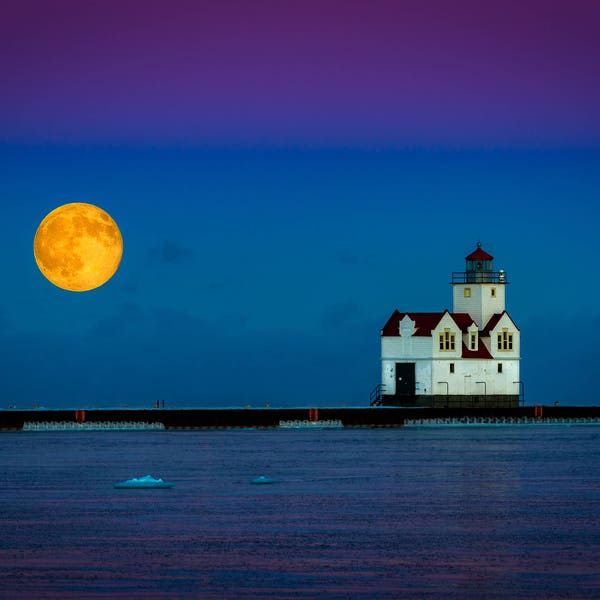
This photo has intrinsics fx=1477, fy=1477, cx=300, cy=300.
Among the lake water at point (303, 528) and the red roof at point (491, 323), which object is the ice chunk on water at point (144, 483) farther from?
→ the red roof at point (491, 323)

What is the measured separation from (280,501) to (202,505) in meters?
2.93

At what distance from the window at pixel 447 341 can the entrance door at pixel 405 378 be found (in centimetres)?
259

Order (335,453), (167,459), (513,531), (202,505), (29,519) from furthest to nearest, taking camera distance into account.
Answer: (335,453), (167,459), (202,505), (29,519), (513,531)

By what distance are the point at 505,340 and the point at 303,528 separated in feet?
Result: 229

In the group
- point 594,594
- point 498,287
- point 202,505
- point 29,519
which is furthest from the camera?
point 498,287

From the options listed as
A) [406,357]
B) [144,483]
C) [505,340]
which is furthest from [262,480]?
[505,340]

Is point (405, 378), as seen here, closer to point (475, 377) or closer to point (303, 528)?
point (475, 377)

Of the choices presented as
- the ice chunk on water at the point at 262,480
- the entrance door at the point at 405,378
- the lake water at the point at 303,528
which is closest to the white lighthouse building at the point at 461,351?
the entrance door at the point at 405,378

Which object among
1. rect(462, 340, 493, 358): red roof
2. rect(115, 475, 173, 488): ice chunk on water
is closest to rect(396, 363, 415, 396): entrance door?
rect(462, 340, 493, 358): red roof

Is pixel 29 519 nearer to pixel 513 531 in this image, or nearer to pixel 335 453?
pixel 513 531

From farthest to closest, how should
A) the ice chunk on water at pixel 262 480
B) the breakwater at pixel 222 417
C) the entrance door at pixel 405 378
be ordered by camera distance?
the breakwater at pixel 222 417, the entrance door at pixel 405 378, the ice chunk on water at pixel 262 480

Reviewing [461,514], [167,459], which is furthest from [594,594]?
[167,459]

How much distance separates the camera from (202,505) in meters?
45.0

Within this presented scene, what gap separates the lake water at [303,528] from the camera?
29047mm
